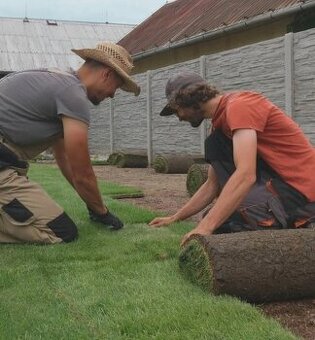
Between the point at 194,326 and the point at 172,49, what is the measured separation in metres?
15.4

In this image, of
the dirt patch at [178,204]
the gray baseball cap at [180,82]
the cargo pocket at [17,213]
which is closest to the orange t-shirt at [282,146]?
the gray baseball cap at [180,82]

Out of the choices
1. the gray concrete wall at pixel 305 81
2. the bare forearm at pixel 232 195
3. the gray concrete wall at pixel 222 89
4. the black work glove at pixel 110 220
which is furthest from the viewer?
the gray concrete wall at pixel 222 89

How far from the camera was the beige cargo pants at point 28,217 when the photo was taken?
462 centimetres

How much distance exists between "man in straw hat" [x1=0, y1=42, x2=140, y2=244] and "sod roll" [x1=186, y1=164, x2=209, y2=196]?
2.86 metres

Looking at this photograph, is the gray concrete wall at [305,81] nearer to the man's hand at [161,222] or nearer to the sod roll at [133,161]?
the man's hand at [161,222]

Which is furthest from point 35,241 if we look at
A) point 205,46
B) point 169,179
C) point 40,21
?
point 40,21

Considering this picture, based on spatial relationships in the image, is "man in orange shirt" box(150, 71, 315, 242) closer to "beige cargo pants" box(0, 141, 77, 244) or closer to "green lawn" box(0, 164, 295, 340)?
"green lawn" box(0, 164, 295, 340)

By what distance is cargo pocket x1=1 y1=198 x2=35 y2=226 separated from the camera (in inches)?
181

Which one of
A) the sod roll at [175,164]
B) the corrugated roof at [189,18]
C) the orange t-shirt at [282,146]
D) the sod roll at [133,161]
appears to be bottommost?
the sod roll at [133,161]

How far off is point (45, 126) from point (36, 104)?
18cm

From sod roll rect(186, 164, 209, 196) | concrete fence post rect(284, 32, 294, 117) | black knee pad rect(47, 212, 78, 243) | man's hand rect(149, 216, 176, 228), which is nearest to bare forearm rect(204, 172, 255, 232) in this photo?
man's hand rect(149, 216, 176, 228)

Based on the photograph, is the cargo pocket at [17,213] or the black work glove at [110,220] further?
the black work glove at [110,220]

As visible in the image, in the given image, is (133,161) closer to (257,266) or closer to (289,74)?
(289,74)

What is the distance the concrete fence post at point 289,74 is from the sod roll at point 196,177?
8.59 feet
